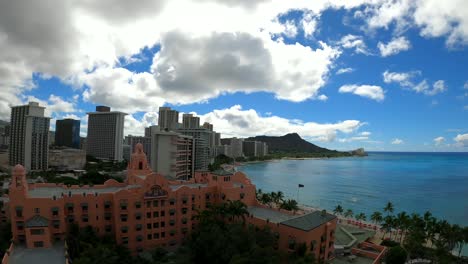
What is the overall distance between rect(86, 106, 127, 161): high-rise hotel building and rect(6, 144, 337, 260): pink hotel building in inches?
5297

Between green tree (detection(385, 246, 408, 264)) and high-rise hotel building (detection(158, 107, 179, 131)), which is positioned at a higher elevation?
high-rise hotel building (detection(158, 107, 179, 131))

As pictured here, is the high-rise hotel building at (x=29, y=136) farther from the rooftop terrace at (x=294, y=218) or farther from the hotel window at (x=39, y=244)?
the rooftop terrace at (x=294, y=218)

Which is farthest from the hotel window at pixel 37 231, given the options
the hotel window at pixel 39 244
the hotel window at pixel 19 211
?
the hotel window at pixel 19 211

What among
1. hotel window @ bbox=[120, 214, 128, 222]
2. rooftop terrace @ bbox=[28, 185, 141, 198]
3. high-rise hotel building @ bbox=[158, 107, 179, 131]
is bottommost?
hotel window @ bbox=[120, 214, 128, 222]

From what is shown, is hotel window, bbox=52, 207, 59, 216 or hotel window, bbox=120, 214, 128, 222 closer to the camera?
hotel window, bbox=52, 207, 59, 216

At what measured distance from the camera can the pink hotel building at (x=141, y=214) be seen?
39000mm

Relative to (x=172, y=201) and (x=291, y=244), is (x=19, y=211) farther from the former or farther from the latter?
(x=291, y=244)

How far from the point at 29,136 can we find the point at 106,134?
52522mm

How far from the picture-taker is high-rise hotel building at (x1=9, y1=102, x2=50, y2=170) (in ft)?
427

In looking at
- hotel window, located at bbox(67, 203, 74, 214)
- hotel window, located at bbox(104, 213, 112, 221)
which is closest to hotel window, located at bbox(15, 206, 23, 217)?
hotel window, located at bbox(67, 203, 74, 214)

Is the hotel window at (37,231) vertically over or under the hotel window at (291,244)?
over

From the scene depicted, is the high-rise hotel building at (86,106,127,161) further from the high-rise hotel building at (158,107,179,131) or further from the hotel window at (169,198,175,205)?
the hotel window at (169,198,175,205)

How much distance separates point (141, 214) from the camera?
44.8 m

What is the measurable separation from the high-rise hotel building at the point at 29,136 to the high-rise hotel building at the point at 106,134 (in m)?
43.6
